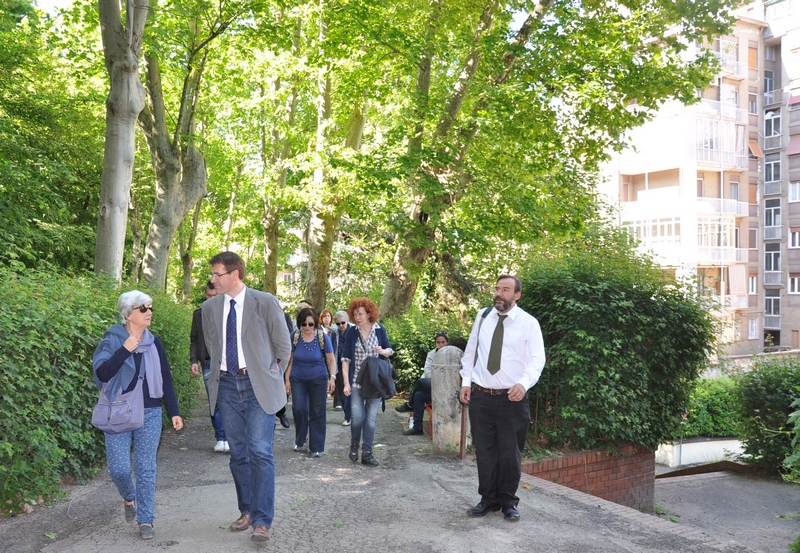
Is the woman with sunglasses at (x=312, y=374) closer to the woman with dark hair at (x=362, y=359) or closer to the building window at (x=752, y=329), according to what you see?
the woman with dark hair at (x=362, y=359)

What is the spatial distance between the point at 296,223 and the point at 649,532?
99.3 ft

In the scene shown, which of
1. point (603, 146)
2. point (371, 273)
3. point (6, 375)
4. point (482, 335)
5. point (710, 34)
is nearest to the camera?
point (6, 375)

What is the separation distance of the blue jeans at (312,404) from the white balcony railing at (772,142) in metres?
47.7

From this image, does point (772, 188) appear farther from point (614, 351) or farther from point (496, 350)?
point (496, 350)

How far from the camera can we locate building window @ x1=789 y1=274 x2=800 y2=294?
49969 mm

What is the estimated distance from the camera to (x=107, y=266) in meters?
12.5

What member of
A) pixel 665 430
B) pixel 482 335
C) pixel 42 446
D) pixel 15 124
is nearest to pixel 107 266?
pixel 42 446

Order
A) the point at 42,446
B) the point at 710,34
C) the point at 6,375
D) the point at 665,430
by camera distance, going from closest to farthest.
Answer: the point at 6,375
the point at 42,446
the point at 665,430
the point at 710,34

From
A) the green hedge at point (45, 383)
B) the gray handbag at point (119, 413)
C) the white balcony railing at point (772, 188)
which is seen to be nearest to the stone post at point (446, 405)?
the green hedge at point (45, 383)

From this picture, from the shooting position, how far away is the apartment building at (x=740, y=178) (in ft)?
151

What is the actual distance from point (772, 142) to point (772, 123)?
1180 millimetres

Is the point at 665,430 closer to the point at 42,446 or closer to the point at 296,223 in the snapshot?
the point at 42,446

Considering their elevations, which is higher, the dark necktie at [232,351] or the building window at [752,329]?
the building window at [752,329]

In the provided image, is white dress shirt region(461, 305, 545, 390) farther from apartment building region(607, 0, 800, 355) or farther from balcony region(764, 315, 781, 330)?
balcony region(764, 315, 781, 330)
